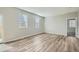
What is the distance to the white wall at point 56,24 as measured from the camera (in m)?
1.79

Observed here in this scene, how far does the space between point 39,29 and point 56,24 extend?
1.32ft

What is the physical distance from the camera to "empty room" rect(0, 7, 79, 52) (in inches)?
64.7

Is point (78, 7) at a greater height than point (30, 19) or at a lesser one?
greater

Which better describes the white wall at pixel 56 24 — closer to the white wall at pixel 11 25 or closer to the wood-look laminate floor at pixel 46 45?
the wood-look laminate floor at pixel 46 45

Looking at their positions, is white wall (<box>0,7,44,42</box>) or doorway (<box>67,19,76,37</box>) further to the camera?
doorway (<box>67,19,76,37</box>)

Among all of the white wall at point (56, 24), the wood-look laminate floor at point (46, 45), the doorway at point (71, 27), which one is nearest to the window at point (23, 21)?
the wood-look laminate floor at point (46, 45)

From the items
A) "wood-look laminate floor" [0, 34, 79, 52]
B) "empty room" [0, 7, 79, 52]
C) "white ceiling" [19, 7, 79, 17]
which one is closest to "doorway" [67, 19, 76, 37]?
"empty room" [0, 7, 79, 52]

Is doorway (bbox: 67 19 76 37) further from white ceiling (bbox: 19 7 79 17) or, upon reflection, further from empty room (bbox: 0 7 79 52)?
white ceiling (bbox: 19 7 79 17)

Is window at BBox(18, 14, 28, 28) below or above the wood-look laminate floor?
above

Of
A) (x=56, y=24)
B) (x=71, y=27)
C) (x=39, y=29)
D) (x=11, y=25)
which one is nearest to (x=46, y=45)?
(x=39, y=29)
